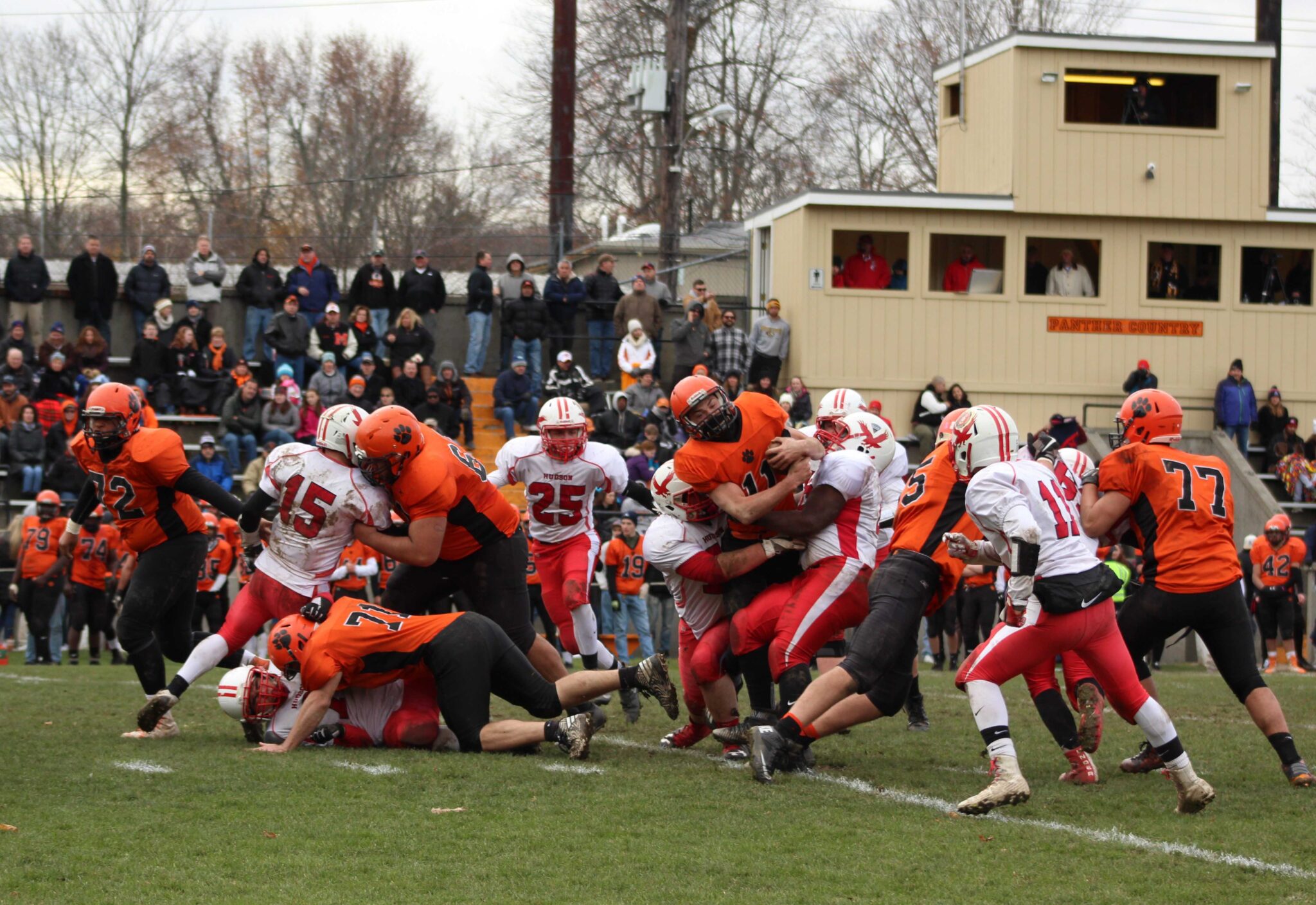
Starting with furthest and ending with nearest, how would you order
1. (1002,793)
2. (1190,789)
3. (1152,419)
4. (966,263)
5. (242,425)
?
(966,263) < (242,425) < (1152,419) < (1190,789) < (1002,793)

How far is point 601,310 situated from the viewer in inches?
775

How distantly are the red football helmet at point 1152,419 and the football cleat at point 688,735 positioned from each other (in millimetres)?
2572

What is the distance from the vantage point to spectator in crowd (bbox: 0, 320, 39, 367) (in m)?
16.2

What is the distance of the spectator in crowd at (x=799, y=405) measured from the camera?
60.7 feet

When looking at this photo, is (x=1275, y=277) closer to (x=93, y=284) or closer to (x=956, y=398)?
(x=956, y=398)

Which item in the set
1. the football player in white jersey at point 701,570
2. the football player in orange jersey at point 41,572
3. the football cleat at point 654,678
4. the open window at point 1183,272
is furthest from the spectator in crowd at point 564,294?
the football cleat at point 654,678

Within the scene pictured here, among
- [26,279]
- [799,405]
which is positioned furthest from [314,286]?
[799,405]

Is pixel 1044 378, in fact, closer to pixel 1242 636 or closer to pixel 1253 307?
pixel 1253 307

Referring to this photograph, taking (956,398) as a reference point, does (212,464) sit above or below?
below

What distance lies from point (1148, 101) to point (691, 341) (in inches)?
325

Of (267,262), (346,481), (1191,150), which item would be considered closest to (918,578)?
(346,481)

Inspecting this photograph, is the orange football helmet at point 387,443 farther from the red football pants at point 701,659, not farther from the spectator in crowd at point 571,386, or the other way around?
the spectator in crowd at point 571,386

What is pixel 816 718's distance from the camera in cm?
619

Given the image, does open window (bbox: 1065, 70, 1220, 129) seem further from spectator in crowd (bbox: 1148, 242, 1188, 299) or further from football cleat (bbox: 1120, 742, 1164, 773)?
football cleat (bbox: 1120, 742, 1164, 773)
